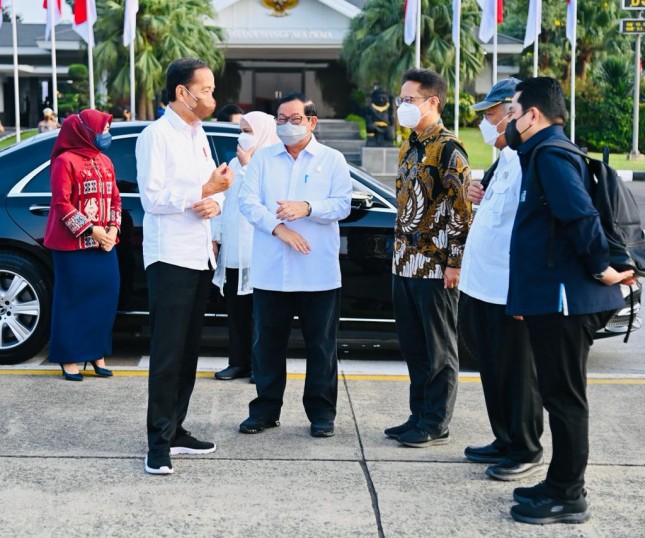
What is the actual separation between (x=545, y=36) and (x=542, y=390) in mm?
39939

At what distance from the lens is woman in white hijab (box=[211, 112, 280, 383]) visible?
639 centimetres

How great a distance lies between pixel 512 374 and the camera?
480cm

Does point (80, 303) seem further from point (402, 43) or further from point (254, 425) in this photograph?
point (402, 43)

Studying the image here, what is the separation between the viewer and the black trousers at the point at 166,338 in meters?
Result: 4.75

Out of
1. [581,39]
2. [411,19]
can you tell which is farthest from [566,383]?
[581,39]

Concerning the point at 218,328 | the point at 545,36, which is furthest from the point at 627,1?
A: the point at 218,328

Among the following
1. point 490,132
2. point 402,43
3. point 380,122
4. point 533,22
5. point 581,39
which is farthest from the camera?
point 581,39

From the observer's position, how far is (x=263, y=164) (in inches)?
215

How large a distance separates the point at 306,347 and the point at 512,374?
1.20 metres

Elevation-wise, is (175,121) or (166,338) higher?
(175,121)

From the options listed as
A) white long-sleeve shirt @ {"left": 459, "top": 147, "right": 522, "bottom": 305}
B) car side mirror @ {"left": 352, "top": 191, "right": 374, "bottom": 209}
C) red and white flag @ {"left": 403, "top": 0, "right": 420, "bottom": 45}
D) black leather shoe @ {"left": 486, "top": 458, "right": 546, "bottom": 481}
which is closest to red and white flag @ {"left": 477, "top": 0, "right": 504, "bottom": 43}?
red and white flag @ {"left": 403, "top": 0, "right": 420, "bottom": 45}

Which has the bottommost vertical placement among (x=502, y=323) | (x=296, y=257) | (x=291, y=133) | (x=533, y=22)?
(x=502, y=323)

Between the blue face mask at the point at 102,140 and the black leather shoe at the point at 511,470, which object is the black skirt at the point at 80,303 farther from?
the black leather shoe at the point at 511,470

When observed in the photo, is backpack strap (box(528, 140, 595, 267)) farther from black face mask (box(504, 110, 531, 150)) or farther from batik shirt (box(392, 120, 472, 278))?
batik shirt (box(392, 120, 472, 278))
